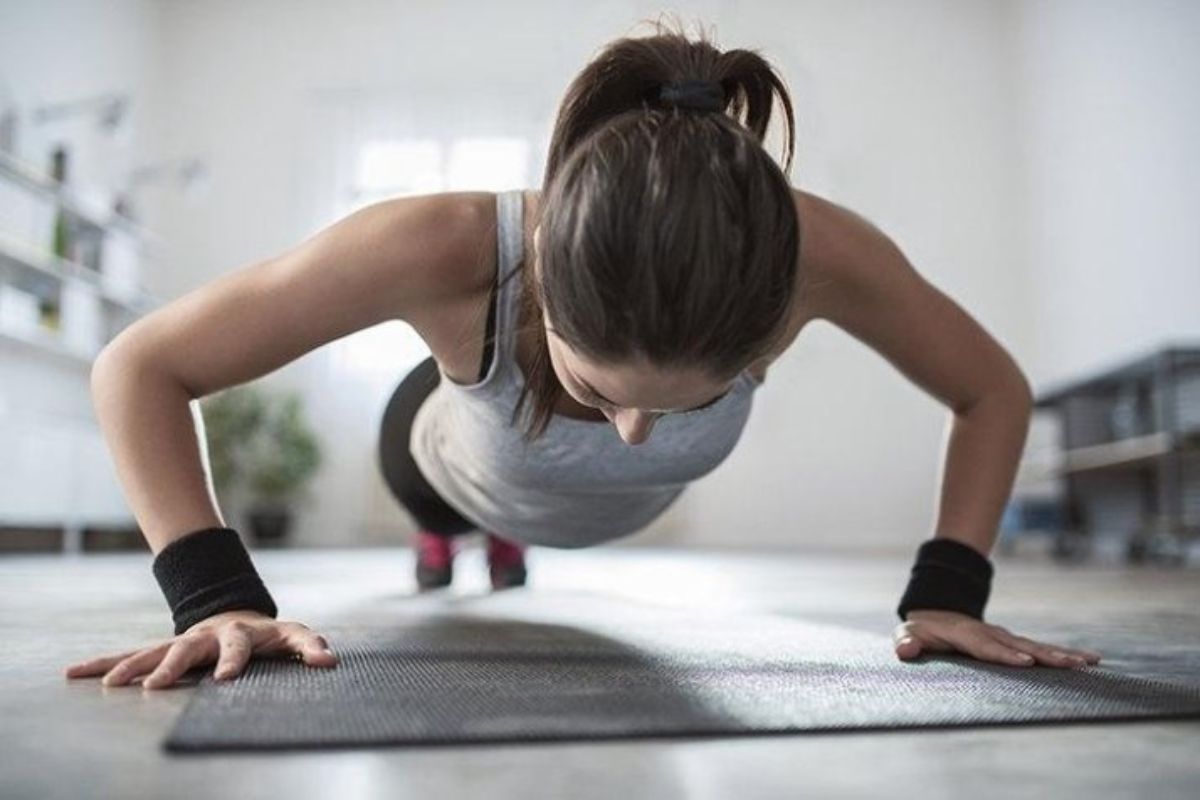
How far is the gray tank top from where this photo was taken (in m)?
1.05

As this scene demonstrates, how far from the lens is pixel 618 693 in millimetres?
777

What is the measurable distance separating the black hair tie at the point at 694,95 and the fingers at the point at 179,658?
1.76 ft

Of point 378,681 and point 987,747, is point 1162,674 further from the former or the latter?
point 378,681

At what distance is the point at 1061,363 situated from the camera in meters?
6.41

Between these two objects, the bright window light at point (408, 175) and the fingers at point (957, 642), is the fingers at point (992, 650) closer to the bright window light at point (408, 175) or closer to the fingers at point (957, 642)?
the fingers at point (957, 642)

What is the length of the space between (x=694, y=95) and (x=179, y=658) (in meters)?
0.56

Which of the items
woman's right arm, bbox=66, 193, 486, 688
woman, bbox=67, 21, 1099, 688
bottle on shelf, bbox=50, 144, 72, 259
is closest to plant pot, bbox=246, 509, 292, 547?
bottle on shelf, bbox=50, 144, 72, 259

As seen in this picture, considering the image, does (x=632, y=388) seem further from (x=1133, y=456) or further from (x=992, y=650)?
(x=1133, y=456)

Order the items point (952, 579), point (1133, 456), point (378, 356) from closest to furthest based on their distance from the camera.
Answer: point (952, 579) < point (1133, 456) < point (378, 356)

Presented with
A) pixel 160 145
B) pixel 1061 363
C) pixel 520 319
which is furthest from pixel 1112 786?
pixel 160 145

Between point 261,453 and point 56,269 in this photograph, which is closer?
point 56,269

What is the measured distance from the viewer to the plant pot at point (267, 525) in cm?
618

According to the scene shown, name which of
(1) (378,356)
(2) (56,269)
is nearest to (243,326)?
(2) (56,269)

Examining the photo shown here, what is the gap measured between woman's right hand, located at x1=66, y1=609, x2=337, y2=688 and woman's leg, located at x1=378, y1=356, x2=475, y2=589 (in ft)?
2.33
